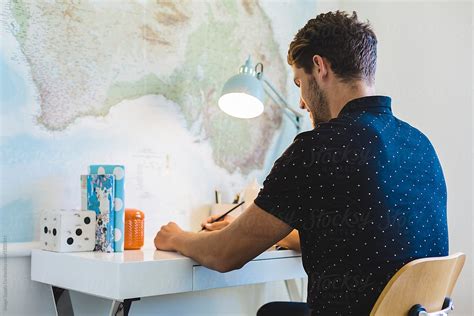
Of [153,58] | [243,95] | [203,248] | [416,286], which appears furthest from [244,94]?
[416,286]

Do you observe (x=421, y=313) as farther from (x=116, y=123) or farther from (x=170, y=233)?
(x=116, y=123)

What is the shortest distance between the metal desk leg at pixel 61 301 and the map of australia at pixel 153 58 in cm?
50

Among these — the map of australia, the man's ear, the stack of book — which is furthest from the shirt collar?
the map of australia

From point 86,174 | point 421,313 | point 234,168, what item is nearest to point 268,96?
point 234,168

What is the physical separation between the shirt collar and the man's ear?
0.12 m

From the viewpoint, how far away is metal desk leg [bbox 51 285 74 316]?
5.71ft

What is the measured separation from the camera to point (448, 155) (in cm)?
258

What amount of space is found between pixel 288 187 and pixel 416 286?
342mm

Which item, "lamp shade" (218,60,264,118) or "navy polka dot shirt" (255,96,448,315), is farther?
"lamp shade" (218,60,264,118)

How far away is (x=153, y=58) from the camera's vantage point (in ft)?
7.03

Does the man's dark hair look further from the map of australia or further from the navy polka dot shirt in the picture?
the map of australia

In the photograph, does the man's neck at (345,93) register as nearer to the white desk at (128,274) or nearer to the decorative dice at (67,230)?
the white desk at (128,274)

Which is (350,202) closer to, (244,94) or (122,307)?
(122,307)

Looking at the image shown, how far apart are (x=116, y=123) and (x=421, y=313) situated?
1221mm
